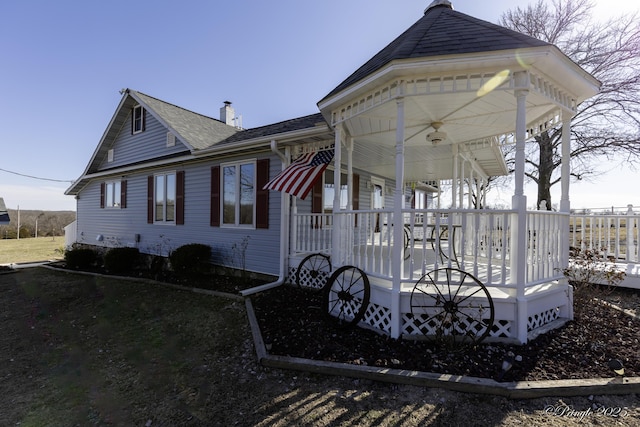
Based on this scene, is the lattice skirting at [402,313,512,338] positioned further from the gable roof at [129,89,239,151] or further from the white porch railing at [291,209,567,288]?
the gable roof at [129,89,239,151]

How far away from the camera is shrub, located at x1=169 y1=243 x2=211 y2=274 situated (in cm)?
743

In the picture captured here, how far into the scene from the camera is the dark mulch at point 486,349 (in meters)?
2.85

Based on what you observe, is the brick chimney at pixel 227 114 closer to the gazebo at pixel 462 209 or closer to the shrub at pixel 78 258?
the shrub at pixel 78 258

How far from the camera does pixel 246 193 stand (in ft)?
23.7

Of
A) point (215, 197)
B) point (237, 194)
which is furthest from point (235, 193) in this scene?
point (215, 197)

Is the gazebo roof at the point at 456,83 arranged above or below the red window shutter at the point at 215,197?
above

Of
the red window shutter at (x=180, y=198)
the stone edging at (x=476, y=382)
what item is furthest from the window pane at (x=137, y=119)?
the stone edging at (x=476, y=382)

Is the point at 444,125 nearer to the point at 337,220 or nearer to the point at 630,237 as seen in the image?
the point at 337,220

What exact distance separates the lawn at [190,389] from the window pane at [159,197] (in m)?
4.69

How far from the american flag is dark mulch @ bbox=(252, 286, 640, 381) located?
2209 millimetres

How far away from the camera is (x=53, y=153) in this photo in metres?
18.5

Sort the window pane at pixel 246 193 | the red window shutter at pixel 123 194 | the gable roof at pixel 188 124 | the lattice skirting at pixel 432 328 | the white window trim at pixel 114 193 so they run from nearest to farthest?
the lattice skirting at pixel 432 328, the window pane at pixel 246 193, the gable roof at pixel 188 124, the red window shutter at pixel 123 194, the white window trim at pixel 114 193

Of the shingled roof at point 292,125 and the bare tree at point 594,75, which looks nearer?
the shingled roof at point 292,125

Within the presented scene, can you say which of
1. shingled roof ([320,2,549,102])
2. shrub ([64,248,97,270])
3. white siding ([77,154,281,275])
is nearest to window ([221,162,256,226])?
white siding ([77,154,281,275])
